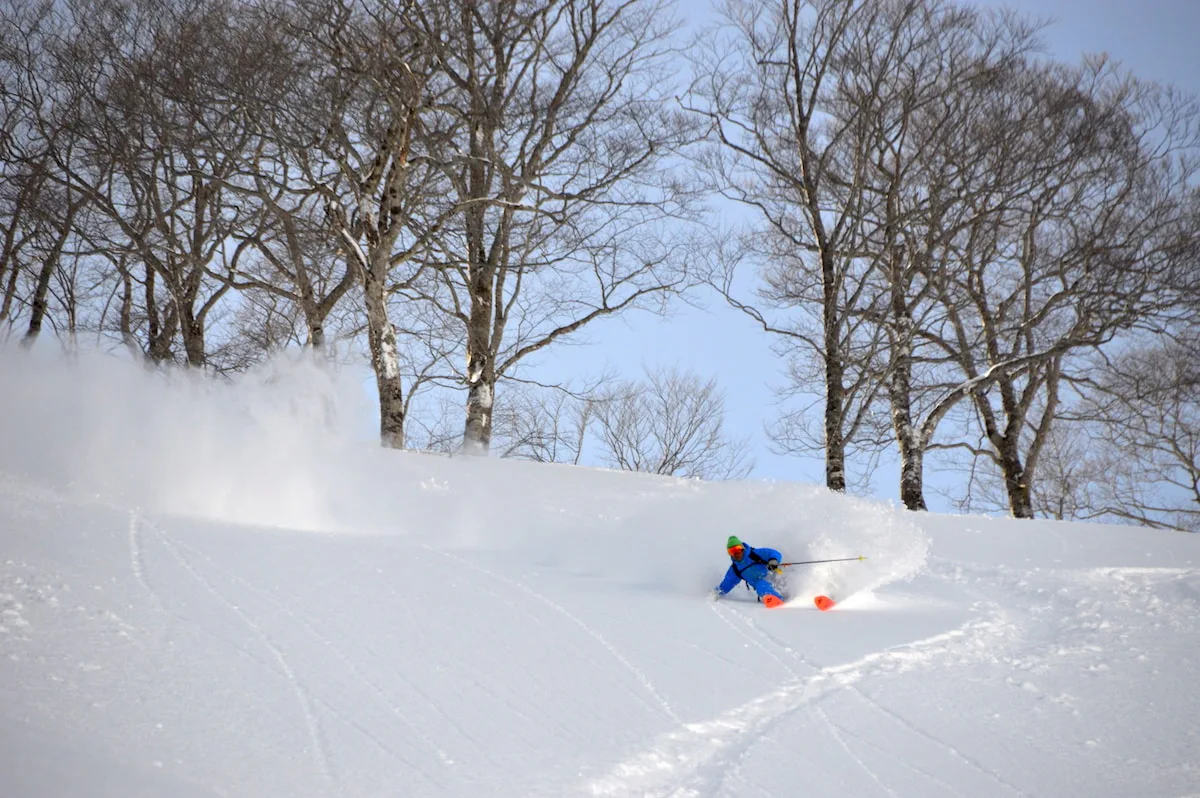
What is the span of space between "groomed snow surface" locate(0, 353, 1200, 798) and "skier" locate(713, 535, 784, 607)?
0.18 metres

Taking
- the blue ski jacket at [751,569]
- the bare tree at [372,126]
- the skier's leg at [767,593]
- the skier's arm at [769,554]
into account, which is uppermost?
the bare tree at [372,126]

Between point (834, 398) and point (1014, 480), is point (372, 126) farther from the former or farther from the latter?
point (1014, 480)

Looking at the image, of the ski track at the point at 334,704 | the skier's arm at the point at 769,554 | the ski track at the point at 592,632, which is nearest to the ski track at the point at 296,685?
the ski track at the point at 334,704

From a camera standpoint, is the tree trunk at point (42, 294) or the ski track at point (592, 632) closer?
the ski track at point (592, 632)

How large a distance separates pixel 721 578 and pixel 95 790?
5492mm

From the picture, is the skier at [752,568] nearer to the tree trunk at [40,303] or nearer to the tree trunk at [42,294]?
the tree trunk at [42,294]

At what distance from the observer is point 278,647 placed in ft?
14.4

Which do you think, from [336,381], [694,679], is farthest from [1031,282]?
[694,679]

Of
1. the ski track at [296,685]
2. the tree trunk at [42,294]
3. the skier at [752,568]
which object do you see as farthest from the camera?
the tree trunk at [42,294]

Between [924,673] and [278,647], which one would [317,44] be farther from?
[924,673]

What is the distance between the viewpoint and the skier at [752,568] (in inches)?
270

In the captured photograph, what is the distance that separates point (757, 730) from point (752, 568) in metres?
2.83

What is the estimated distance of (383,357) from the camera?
1341 centimetres

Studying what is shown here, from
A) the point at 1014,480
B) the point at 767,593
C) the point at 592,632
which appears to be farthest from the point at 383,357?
the point at 1014,480
